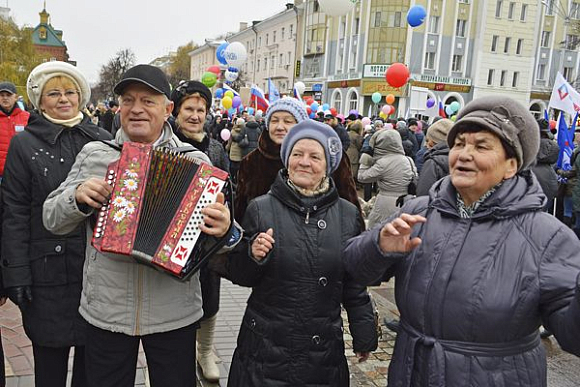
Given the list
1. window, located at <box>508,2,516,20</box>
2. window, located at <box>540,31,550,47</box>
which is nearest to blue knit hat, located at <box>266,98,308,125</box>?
window, located at <box>508,2,516,20</box>

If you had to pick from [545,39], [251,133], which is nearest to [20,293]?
[251,133]

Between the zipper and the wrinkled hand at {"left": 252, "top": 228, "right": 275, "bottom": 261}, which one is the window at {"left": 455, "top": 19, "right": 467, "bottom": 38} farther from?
the zipper

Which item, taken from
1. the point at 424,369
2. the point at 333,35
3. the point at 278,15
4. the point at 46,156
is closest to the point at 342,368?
the point at 424,369

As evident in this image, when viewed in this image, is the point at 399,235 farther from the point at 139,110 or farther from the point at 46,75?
the point at 46,75

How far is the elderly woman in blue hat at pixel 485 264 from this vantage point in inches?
69.9

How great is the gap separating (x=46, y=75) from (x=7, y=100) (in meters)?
3.27

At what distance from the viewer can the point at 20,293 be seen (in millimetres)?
2703

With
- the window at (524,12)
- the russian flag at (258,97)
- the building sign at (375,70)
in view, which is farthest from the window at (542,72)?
the russian flag at (258,97)

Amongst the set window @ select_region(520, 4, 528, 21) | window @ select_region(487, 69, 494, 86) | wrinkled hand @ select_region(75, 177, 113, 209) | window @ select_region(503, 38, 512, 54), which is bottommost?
wrinkled hand @ select_region(75, 177, 113, 209)

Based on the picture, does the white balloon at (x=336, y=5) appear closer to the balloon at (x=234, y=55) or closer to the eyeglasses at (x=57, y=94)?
the eyeglasses at (x=57, y=94)

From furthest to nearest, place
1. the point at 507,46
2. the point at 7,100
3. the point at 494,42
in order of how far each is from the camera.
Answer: the point at 507,46, the point at 494,42, the point at 7,100

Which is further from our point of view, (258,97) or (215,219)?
(258,97)

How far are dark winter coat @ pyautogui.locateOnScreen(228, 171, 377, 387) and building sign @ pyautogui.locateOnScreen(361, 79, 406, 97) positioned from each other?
114ft

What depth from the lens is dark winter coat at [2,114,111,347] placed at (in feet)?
8.97
